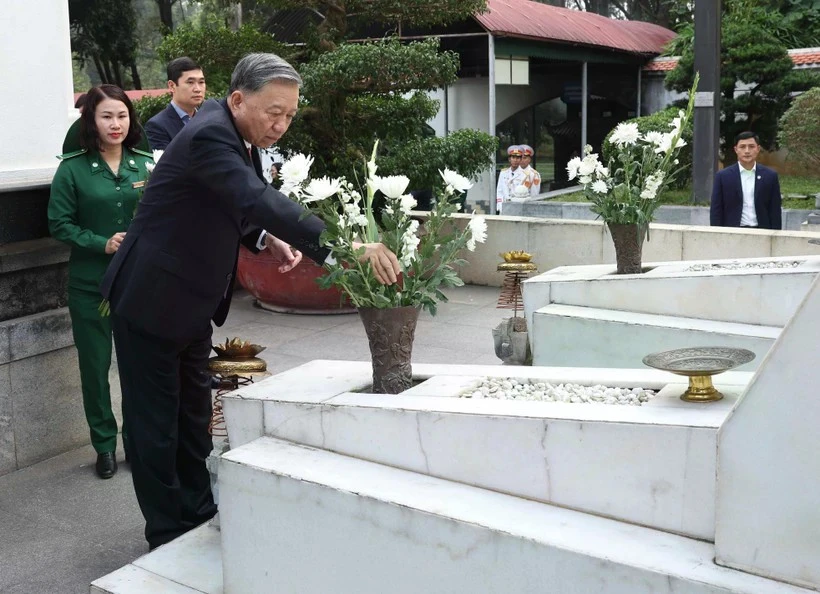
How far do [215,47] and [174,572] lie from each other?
20.0 feet

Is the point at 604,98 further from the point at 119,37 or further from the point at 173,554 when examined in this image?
the point at 173,554

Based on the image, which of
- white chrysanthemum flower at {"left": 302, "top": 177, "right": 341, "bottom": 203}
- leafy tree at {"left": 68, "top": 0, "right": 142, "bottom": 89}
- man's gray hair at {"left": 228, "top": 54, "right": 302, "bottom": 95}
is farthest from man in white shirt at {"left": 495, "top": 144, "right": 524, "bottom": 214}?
leafy tree at {"left": 68, "top": 0, "right": 142, "bottom": 89}

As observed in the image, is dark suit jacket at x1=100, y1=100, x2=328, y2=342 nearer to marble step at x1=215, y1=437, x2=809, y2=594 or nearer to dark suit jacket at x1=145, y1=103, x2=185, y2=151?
marble step at x1=215, y1=437, x2=809, y2=594

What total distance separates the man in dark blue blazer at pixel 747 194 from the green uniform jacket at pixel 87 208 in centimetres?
498

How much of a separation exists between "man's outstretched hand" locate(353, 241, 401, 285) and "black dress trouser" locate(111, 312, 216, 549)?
3.00 feet

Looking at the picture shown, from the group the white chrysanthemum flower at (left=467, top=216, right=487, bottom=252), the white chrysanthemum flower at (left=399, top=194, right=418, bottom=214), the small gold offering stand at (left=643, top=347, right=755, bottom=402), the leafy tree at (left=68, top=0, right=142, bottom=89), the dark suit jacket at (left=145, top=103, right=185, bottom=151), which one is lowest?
the small gold offering stand at (left=643, top=347, right=755, bottom=402)

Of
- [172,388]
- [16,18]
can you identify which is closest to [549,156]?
[16,18]

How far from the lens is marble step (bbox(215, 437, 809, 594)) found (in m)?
2.39

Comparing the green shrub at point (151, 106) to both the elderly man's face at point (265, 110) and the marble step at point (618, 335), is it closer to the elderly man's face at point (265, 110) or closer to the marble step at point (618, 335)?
the marble step at point (618, 335)

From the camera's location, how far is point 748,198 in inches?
311

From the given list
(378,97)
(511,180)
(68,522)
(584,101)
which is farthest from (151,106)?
(584,101)

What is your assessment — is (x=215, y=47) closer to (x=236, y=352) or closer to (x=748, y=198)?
(x=748, y=198)

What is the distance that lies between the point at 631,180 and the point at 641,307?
1.03m

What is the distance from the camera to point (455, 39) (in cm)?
1521
